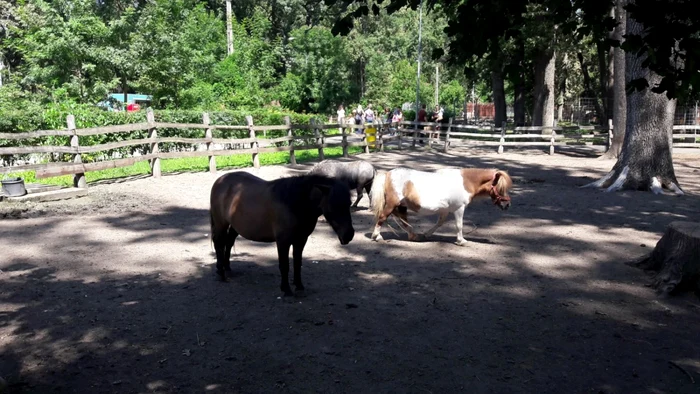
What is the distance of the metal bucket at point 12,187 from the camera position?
33.4ft

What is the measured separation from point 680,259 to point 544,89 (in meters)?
24.2

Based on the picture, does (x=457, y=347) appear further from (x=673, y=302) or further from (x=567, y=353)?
(x=673, y=302)

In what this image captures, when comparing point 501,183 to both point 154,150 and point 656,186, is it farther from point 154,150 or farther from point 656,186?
point 154,150

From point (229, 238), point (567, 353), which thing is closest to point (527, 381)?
point (567, 353)

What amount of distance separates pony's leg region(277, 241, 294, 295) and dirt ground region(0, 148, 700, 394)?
13cm

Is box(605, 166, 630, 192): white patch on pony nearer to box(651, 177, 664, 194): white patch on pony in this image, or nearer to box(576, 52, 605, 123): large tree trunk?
box(651, 177, 664, 194): white patch on pony

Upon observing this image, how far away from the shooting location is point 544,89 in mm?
28562

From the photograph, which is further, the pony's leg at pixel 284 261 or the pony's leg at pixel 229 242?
the pony's leg at pixel 229 242

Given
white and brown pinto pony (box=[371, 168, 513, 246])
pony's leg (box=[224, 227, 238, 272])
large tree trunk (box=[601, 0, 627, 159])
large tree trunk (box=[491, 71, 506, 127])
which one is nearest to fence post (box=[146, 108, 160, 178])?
white and brown pinto pony (box=[371, 168, 513, 246])

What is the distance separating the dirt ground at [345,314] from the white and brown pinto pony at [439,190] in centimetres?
56

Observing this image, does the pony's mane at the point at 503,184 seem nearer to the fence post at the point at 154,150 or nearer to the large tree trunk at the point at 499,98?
the fence post at the point at 154,150

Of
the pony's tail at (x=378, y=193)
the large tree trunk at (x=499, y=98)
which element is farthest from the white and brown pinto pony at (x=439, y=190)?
the large tree trunk at (x=499, y=98)

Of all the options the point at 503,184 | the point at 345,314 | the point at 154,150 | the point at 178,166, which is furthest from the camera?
the point at 178,166

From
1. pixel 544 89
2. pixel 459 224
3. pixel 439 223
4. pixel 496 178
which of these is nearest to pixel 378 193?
pixel 439 223
